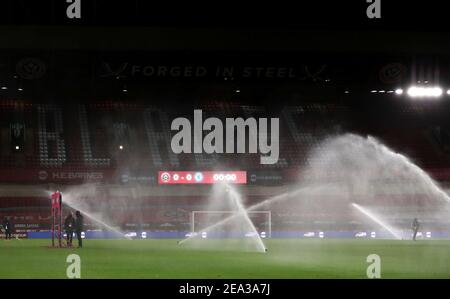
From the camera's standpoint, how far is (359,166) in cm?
2553

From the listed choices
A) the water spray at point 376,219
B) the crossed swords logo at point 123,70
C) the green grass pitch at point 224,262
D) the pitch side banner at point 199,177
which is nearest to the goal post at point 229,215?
the pitch side banner at point 199,177

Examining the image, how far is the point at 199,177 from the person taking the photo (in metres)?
24.8

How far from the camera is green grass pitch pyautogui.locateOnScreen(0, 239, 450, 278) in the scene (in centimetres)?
1167

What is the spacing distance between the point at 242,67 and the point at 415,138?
16.4 metres

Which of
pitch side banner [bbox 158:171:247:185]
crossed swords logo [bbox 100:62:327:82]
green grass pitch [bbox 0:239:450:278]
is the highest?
crossed swords logo [bbox 100:62:327:82]

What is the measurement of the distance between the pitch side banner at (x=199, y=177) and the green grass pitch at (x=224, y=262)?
5.90m

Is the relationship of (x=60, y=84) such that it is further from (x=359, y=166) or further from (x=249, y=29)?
(x=359, y=166)

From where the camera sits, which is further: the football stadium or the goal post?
the goal post

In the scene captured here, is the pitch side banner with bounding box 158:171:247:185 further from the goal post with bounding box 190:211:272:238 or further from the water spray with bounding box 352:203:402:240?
the water spray with bounding box 352:203:402:240

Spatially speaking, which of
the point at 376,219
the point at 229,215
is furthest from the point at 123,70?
the point at 376,219

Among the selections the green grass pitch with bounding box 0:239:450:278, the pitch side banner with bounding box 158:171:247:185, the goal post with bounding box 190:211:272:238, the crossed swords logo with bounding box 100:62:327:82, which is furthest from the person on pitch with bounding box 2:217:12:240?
the crossed swords logo with bounding box 100:62:327:82

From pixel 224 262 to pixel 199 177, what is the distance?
35.5ft

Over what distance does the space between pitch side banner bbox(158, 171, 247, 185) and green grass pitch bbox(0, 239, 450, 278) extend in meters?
5.90

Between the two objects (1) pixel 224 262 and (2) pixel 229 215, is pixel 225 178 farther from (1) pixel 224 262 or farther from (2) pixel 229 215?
(1) pixel 224 262
